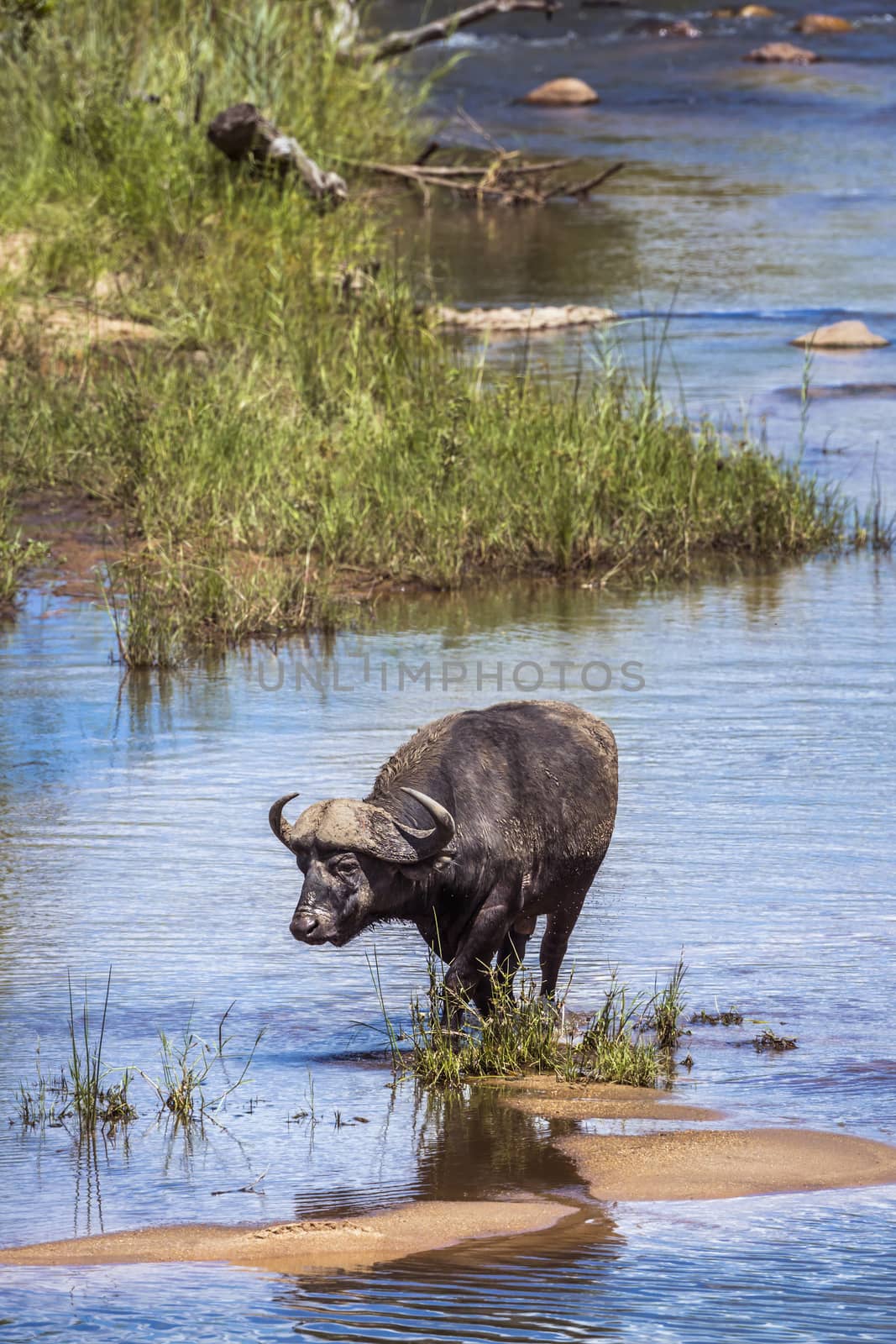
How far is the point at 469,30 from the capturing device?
44.6m

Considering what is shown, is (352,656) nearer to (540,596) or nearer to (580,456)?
(540,596)

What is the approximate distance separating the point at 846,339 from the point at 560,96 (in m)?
17.6

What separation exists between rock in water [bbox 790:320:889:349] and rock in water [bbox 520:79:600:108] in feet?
56.5

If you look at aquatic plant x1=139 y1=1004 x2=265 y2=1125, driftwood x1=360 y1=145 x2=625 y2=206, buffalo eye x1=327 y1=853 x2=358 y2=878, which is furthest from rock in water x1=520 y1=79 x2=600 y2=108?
buffalo eye x1=327 y1=853 x2=358 y2=878

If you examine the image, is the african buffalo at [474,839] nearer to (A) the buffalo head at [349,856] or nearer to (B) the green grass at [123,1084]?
(A) the buffalo head at [349,856]

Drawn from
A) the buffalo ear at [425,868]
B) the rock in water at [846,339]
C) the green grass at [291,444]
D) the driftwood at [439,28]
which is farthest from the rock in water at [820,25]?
the buffalo ear at [425,868]

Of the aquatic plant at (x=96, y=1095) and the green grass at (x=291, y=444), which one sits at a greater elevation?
the green grass at (x=291, y=444)

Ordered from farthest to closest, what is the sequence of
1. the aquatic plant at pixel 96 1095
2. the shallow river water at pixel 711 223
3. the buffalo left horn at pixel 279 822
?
the shallow river water at pixel 711 223, the buffalo left horn at pixel 279 822, the aquatic plant at pixel 96 1095

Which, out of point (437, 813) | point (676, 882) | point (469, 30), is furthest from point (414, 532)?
point (469, 30)

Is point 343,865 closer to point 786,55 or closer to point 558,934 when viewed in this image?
point 558,934

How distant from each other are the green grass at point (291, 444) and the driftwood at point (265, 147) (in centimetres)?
66

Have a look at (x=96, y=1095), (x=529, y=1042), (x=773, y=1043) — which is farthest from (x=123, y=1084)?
(x=773, y=1043)

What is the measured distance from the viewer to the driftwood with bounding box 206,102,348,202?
1784 centimetres

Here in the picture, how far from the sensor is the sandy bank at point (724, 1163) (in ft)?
17.1
